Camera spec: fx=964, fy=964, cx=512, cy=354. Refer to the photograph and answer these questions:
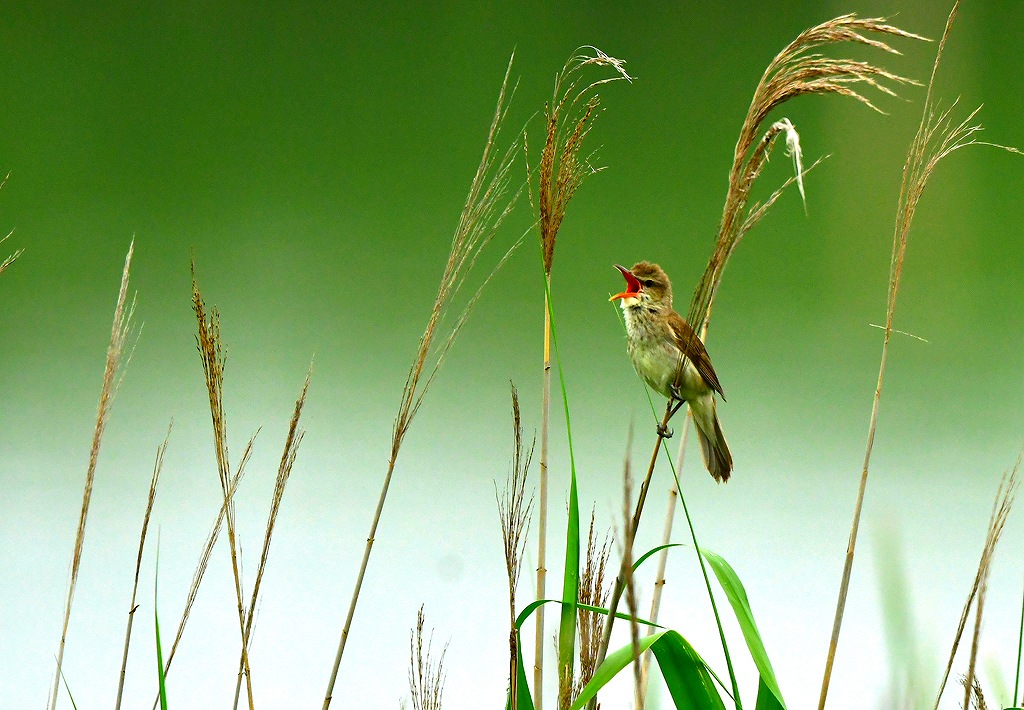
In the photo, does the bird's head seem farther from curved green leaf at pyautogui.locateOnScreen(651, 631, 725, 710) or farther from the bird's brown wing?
curved green leaf at pyautogui.locateOnScreen(651, 631, 725, 710)

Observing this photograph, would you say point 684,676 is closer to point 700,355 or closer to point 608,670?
point 608,670

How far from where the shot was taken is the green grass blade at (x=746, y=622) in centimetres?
101

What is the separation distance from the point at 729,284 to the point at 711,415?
119 inches

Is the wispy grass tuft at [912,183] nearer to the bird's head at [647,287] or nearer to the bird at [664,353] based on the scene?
the bird at [664,353]

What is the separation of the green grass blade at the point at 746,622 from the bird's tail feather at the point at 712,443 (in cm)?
59

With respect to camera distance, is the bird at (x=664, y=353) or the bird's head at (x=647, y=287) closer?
the bird at (x=664, y=353)

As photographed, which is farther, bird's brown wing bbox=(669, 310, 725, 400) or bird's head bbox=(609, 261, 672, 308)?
bird's head bbox=(609, 261, 672, 308)

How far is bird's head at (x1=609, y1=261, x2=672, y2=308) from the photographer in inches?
72.1

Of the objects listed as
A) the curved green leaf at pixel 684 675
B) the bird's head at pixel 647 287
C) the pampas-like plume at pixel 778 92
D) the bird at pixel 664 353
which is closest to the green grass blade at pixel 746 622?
the curved green leaf at pixel 684 675

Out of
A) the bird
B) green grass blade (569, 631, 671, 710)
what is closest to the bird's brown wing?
the bird

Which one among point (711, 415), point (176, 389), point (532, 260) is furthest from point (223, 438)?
point (532, 260)

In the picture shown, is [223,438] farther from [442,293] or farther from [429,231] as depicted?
[429,231]

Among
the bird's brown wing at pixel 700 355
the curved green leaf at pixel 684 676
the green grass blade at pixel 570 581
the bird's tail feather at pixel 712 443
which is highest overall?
the bird's brown wing at pixel 700 355

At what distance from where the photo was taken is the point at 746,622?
3.37 feet
